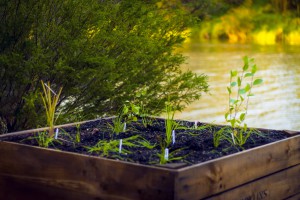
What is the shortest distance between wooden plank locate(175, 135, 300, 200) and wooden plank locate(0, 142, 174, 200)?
0.10 metres

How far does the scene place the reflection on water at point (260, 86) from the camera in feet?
28.9

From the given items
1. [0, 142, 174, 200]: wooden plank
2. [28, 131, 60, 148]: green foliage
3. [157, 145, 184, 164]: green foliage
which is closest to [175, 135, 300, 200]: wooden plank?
[0, 142, 174, 200]: wooden plank

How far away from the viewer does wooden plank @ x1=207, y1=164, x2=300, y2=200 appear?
11.5ft

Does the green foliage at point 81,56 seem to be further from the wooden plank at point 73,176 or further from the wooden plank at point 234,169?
the wooden plank at point 234,169

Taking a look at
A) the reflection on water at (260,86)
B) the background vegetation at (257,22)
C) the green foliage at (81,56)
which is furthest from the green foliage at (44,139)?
the background vegetation at (257,22)

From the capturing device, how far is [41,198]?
11.9 feet

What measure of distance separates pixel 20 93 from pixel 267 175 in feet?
7.61

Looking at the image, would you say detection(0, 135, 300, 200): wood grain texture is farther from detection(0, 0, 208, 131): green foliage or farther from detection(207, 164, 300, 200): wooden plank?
detection(0, 0, 208, 131): green foliage

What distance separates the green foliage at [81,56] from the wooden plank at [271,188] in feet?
5.79

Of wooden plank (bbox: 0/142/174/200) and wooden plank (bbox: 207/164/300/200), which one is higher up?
wooden plank (bbox: 0/142/174/200)

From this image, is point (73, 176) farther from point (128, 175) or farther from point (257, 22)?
point (257, 22)

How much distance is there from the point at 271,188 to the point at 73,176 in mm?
986

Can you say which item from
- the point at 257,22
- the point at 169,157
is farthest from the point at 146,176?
the point at 257,22

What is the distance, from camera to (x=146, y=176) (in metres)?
3.19
